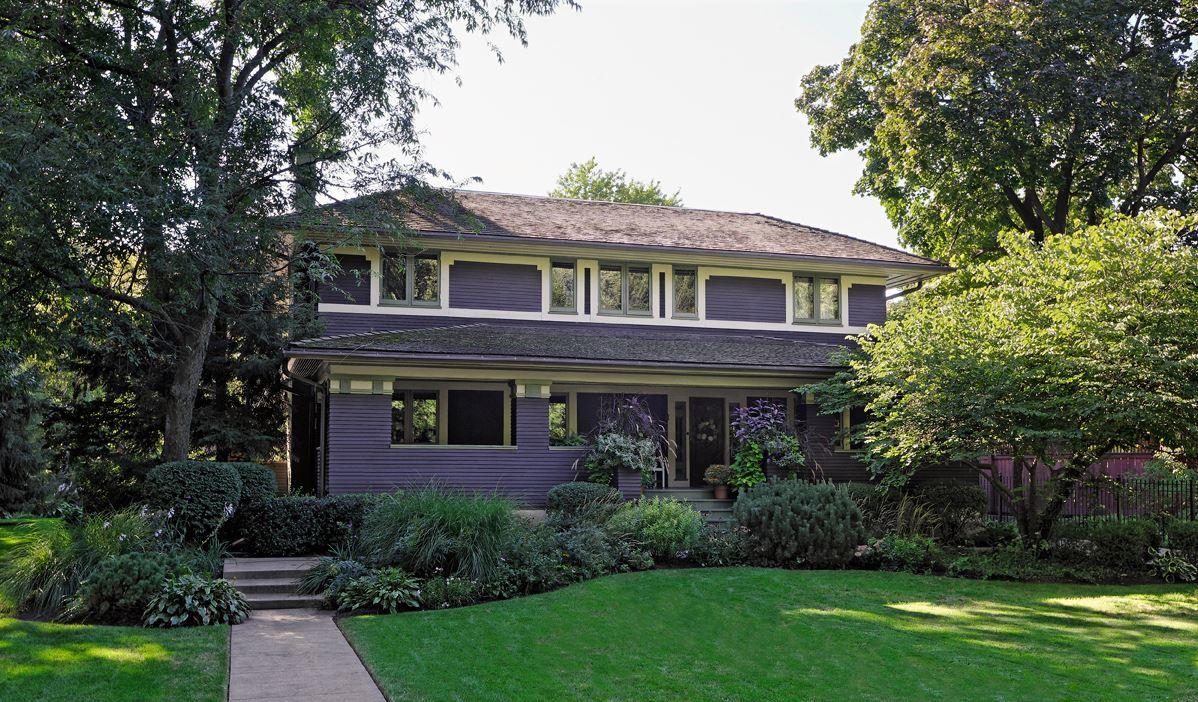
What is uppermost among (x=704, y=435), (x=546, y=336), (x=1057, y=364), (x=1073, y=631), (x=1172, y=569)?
(x=546, y=336)

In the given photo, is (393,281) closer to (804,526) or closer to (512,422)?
(512,422)

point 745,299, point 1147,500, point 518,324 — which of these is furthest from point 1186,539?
point 518,324

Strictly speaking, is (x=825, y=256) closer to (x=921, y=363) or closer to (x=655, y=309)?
(x=655, y=309)

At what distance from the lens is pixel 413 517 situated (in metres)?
12.6

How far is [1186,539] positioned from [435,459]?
13442 millimetres

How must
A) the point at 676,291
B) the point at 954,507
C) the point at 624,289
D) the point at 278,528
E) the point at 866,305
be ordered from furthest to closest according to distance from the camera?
the point at 866,305, the point at 676,291, the point at 624,289, the point at 954,507, the point at 278,528

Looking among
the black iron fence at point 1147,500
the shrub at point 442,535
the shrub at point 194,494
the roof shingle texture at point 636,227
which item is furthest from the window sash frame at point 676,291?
the shrub at point 194,494

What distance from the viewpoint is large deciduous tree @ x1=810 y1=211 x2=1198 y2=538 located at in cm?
1391

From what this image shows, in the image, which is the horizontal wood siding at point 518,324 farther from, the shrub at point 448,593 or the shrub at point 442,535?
the shrub at point 448,593

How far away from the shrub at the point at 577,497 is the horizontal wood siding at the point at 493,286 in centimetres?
528

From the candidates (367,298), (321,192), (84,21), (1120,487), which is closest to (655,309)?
(367,298)

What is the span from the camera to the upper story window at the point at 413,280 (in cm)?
2019

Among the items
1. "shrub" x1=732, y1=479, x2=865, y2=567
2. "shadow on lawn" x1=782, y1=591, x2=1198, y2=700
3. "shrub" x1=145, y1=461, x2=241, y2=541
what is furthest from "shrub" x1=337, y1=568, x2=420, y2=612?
"shrub" x1=732, y1=479, x2=865, y2=567

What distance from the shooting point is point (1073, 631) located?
10.9 m
